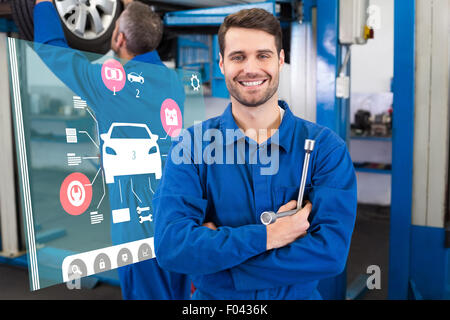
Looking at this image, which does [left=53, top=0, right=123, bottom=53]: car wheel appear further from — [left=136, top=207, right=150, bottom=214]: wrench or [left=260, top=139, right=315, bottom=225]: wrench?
[left=260, top=139, right=315, bottom=225]: wrench

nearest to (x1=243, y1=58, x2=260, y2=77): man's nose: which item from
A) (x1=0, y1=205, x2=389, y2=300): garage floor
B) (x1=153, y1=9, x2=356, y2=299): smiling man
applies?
(x1=153, y1=9, x2=356, y2=299): smiling man

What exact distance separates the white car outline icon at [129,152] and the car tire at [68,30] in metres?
0.40

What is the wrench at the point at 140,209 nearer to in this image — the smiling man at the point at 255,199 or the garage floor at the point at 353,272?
the smiling man at the point at 255,199

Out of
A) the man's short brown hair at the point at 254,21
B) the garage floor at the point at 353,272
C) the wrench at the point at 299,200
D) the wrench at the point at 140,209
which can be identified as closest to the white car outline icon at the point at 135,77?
the wrench at the point at 140,209

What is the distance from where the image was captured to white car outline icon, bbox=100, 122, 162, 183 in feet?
5.44

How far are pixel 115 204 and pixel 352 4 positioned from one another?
1.68 metres

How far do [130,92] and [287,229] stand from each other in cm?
101

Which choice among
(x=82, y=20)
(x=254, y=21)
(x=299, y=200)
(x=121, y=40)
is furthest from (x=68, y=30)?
(x=299, y=200)

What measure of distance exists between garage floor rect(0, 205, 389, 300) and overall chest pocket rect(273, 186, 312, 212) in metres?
2.13

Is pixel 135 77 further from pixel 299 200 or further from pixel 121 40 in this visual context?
pixel 299 200

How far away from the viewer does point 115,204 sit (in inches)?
66.0

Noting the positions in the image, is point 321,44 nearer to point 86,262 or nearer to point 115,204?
point 115,204

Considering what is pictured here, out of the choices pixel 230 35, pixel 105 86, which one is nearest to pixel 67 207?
pixel 105 86

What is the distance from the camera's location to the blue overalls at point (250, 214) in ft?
3.61
